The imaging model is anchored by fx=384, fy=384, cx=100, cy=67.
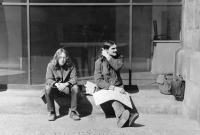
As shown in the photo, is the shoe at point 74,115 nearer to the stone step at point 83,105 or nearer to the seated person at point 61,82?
the seated person at point 61,82

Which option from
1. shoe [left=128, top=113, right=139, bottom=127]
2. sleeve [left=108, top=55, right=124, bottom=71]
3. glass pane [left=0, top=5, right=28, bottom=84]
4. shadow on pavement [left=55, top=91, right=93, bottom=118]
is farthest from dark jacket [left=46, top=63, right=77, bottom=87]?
shoe [left=128, top=113, right=139, bottom=127]

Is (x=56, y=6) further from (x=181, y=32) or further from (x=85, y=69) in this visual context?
(x=181, y=32)

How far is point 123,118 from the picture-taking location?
21.8 feet

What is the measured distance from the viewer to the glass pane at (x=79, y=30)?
8.27m

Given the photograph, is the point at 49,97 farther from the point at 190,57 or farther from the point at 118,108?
the point at 190,57

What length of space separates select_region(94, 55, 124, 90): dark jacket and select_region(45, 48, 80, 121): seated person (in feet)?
1.54

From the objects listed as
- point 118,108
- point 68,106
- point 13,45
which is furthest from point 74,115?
point 13,45

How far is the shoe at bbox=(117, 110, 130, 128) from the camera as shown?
658cm

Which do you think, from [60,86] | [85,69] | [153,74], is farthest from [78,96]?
[153,74]

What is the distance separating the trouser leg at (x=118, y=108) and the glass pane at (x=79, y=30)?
5.17 ft

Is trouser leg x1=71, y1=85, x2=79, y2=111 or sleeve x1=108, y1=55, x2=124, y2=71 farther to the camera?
sleeve x1=108, y1=55, x2=124, y2=71

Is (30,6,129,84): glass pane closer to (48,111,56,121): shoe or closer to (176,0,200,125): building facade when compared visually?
(176,0,200,125): building facade

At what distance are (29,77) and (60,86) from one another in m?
1.50

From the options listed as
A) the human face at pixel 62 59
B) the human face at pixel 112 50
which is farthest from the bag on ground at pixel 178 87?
the human face at pixel 62 59
